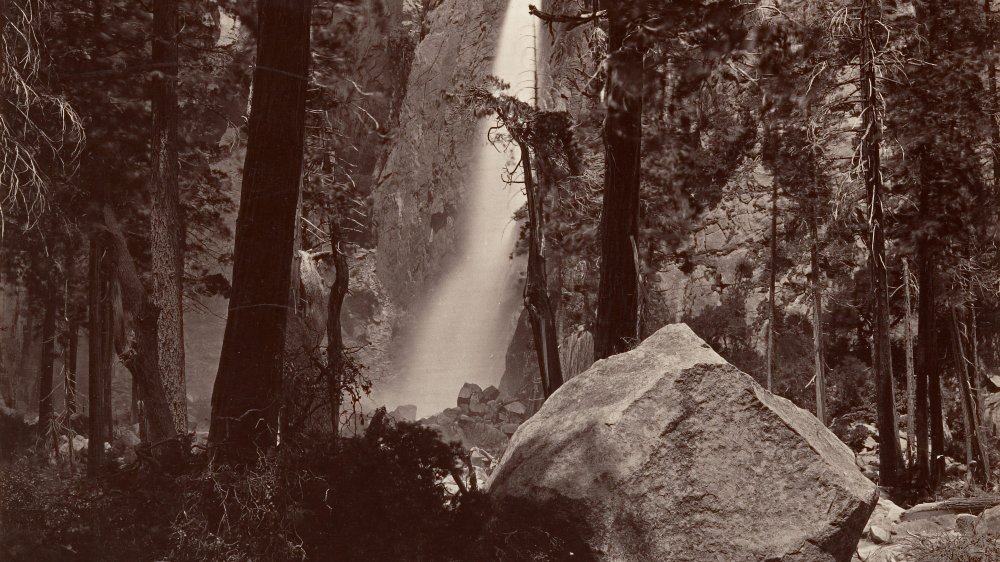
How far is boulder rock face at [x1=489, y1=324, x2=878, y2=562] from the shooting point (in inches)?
317

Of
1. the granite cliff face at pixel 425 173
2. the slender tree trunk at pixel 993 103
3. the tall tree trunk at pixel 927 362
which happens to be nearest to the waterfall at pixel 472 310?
the granite cliff face at pixel 425 173

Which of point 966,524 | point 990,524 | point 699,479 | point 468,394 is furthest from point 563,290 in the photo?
point 699,479

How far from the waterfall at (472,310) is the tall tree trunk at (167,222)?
92.4 feet

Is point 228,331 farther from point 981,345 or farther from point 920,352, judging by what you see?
point 981,345

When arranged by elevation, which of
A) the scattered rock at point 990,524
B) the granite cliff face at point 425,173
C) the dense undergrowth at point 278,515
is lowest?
the scattered rock at point 990,524

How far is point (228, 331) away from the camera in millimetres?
8070

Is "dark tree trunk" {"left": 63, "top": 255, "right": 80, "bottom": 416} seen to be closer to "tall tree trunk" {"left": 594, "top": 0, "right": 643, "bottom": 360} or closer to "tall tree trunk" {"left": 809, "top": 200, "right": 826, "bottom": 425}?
"tall tree trunk" {"left": 594, "top": 0, "right": 643, "bottom": 360}

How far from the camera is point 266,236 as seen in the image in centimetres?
802

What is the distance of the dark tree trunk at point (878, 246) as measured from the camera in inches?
671

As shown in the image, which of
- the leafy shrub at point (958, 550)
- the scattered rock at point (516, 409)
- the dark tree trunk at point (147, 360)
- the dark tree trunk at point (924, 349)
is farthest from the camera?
the scattered rock at point (516, 409)

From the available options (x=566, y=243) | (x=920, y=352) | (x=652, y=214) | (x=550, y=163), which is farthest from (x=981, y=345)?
(x=550, y=163)

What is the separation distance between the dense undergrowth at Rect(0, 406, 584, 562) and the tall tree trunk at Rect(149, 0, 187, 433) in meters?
5.61

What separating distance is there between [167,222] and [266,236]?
6.26 meters

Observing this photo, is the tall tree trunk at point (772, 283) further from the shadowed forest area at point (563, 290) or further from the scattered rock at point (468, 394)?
the scattered rock at point (468, 394)
